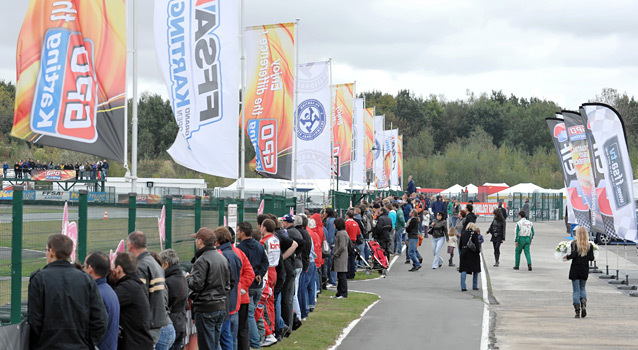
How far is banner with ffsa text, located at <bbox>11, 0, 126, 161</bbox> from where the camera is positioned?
946 centimetres

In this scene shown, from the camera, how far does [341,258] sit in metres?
18.4

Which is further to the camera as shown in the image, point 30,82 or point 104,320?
point 30,82

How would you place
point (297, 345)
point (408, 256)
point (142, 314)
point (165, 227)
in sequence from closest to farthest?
point (142, 314)
point (165, 227)
point (297, 345)
point (408, 256)

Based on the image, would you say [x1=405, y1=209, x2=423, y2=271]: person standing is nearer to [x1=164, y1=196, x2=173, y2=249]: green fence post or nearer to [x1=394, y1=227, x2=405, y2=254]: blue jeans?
[x1=394, y1=227, x2=405, y2=254]: blue jeans

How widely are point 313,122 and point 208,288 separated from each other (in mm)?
15211

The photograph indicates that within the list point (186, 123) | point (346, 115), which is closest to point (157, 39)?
point (186, 123)

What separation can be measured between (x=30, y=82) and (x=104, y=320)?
4000 mm

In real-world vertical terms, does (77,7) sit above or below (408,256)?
above

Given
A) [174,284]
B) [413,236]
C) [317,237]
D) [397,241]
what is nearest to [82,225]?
[174,284]

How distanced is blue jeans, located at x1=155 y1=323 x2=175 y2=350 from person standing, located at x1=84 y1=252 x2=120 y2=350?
1571mm

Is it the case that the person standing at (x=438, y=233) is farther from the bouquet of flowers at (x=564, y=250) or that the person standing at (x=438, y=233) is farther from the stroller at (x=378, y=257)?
the bouquet of flowers at (x=564, y=250)

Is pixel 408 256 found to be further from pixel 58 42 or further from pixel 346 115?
pixel 58 42

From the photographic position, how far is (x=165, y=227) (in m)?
11.7

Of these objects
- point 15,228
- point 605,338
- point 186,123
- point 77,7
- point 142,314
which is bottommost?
point 605,338
